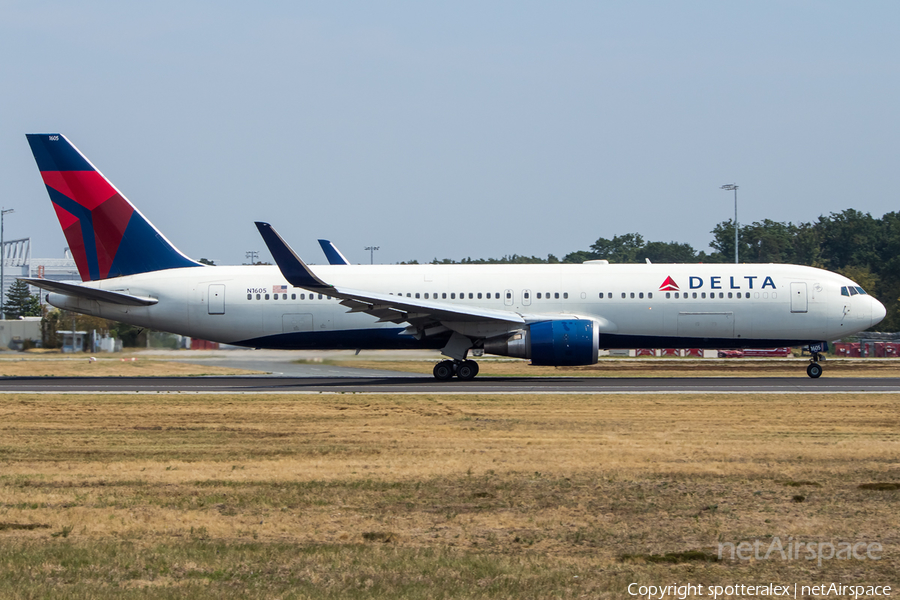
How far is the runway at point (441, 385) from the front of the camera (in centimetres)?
2380

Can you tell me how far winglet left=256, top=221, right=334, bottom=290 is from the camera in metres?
25.0

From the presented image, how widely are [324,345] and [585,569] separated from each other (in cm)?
2279

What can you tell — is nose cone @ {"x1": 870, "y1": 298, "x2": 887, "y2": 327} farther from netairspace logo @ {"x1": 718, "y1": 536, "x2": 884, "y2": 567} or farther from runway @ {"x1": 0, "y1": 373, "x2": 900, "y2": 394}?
netairspace logo @ {"x1": 718, "y1": 536, "x2": 884, "y2": 567}

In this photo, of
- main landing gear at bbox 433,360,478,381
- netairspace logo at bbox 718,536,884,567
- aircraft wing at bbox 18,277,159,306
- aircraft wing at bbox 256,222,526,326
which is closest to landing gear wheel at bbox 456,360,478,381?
main landing gear at bbox 433,360,478,381

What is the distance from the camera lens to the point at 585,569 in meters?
6.97

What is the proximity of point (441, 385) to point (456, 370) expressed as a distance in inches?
91.0

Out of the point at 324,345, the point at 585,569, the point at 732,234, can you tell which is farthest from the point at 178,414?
the point at 732,234

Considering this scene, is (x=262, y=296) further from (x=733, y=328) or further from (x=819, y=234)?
(x=819, y=234)

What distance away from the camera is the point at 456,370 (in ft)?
92.9

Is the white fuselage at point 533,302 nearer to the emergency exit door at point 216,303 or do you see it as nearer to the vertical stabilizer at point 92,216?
the emergency exit door at point 216,303

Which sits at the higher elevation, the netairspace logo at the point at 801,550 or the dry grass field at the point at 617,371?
the dry grass field at the point at 617,371

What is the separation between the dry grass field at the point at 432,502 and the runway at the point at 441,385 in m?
5.93

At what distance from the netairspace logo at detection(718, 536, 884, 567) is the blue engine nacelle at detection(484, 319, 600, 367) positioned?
1857 centimetres

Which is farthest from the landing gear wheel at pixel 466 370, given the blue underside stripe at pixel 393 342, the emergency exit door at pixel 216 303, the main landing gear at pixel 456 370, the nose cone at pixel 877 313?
the nose cone at pixel 877 313
